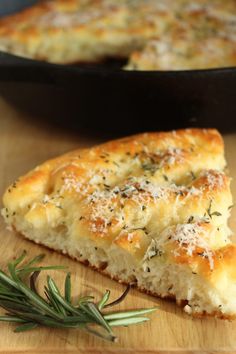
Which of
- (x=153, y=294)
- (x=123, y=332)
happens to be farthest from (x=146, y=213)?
(x=123, y=332)

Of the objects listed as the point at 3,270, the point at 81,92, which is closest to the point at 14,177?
the point at 81,92

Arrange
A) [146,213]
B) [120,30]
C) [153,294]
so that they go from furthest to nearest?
[120,30]
[146,213]
[153,294]

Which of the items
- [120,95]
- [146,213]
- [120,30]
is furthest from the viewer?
[120,30]

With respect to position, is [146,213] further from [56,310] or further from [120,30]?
[120,30]

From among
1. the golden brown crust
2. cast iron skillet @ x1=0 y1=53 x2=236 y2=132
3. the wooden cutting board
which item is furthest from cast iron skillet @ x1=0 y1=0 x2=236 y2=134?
the wooden cutting board

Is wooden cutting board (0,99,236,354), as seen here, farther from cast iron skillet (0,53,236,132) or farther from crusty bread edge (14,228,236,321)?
cast iron skillet (0,53,236,132)

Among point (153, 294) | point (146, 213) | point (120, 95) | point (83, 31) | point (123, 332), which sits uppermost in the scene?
point (83, 31)

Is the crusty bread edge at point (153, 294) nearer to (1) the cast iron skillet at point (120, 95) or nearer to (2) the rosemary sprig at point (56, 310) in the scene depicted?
(2) the rosemary sprig at point (56, 310)
